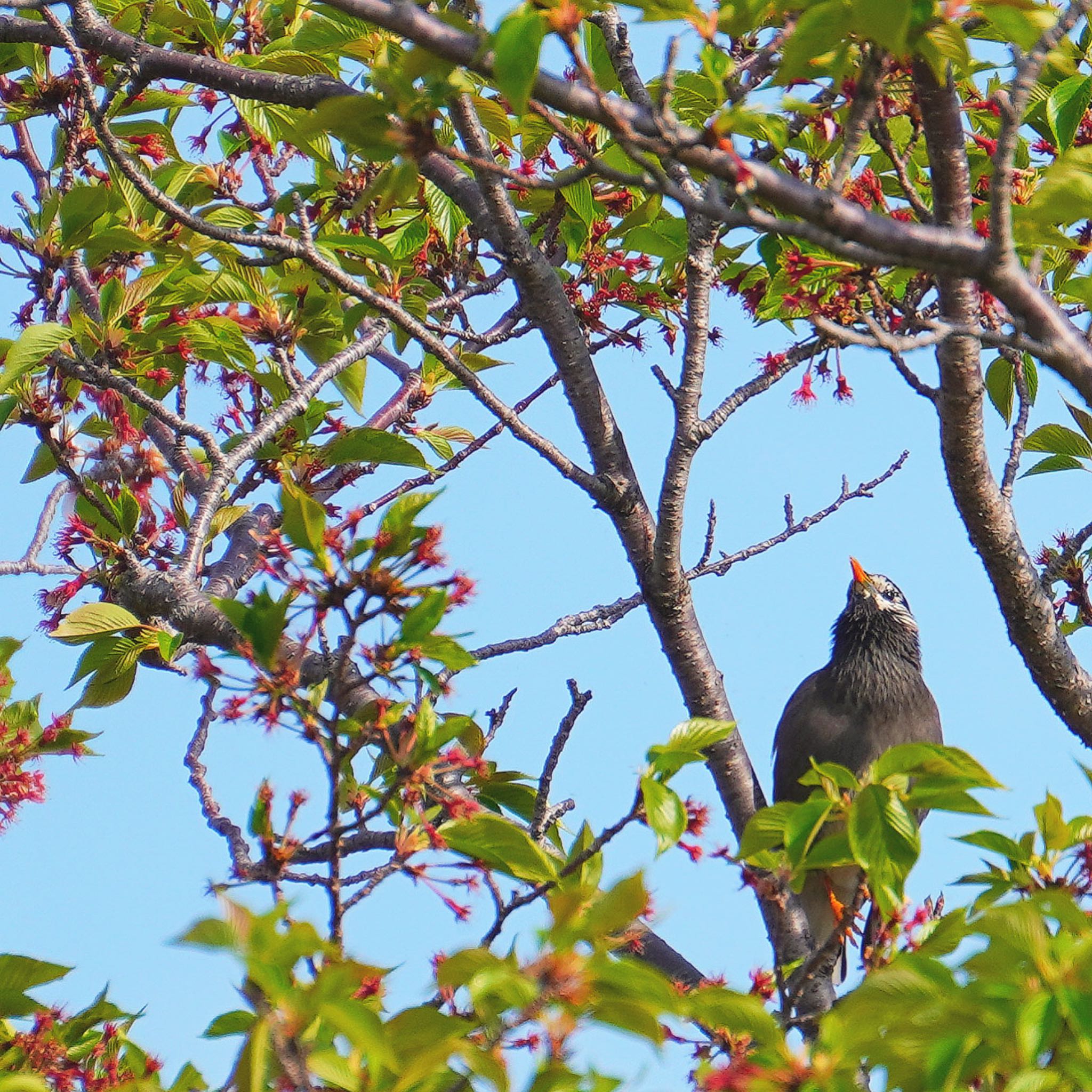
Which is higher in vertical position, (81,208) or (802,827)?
(81,208)

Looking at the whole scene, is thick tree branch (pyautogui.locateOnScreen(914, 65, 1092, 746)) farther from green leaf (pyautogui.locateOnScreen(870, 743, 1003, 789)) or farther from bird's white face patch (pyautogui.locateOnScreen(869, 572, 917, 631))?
bird's white face patch (pyautogui.locateOnScreen(869, 572, 917, 631))

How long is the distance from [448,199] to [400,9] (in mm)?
2092

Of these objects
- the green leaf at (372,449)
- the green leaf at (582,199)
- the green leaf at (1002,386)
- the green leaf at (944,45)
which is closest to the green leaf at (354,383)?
the green leaf at (372,449)

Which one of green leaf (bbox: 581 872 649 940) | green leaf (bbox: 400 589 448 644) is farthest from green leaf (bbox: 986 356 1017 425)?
green leaf (bbox: 581 872 649 940)

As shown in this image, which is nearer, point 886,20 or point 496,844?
point 886,20

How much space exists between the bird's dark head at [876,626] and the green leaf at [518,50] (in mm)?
4722

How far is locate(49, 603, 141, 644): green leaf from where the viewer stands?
11.4ft

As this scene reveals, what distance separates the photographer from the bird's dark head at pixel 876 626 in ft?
20.7

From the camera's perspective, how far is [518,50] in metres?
1.87

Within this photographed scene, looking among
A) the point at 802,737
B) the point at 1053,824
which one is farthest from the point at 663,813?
the point at 802,737

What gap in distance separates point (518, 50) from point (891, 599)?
5469 millimetres

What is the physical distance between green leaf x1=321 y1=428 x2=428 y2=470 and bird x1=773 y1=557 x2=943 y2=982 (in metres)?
2.55

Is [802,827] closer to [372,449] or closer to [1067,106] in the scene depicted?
[372,449]

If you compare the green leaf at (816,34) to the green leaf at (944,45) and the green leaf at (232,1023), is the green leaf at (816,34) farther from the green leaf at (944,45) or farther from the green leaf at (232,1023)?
the green leaf at (232,1023)
